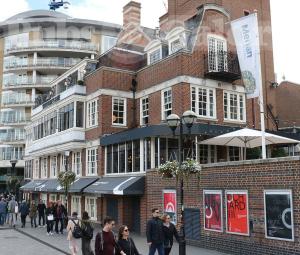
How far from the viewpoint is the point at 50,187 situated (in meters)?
30.8

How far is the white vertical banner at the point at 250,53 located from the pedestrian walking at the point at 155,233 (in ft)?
24.5

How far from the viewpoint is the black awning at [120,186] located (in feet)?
67.2

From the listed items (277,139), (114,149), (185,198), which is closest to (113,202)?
(114,149)

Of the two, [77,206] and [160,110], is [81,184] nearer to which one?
[77,206]

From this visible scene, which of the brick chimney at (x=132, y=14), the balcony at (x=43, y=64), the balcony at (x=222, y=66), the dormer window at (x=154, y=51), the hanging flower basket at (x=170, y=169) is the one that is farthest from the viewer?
the balcony at (x=43, y=64)

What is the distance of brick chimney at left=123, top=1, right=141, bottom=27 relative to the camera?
33881 millimetres

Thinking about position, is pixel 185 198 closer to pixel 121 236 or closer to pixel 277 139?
pixel 277 139

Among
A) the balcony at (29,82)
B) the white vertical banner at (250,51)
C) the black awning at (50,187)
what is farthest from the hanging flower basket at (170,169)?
the balcony at (29,82)

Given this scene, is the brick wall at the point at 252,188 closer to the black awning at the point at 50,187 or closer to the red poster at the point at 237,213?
the red poster at the point at 237,213

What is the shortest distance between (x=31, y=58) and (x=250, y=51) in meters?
51.5

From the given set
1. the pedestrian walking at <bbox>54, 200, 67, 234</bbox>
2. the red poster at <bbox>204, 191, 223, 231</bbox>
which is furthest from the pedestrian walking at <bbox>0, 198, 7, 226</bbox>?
the red poster at <bbox>204, 191, 223, 231</bbox>

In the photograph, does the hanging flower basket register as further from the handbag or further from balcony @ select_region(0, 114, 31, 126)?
balcony @ select_region(0, 114, 31, 126)

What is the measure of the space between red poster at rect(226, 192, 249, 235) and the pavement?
1.13m

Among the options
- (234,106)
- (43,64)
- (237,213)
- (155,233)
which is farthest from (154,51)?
(43,64)
